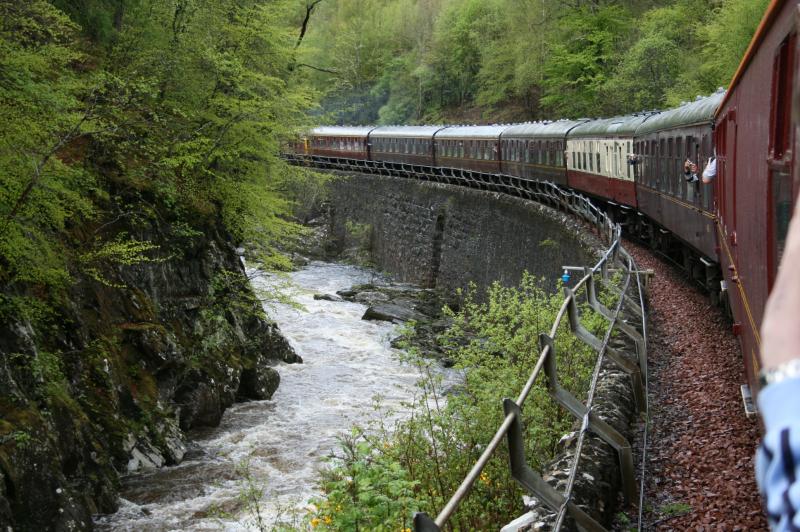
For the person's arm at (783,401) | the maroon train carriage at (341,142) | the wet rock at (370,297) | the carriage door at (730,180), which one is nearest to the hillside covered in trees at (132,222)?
the wet rock at (370,297)

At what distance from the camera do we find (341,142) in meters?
55.2

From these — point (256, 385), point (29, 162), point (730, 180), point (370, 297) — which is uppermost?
point (29, 162)

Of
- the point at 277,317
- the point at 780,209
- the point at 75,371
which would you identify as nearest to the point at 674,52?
the point at 277,317

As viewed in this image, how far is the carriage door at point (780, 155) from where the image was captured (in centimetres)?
415

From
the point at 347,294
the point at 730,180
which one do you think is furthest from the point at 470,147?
the point at 730,180

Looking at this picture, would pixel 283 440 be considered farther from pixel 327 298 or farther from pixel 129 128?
pixel 327 298

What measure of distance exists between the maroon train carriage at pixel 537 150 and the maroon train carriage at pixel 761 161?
22.9 meters

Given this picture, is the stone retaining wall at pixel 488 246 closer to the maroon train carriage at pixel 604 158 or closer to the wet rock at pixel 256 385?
the maroon train carriage at pixel 604 158

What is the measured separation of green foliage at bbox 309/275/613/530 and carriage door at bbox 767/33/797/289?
257cm

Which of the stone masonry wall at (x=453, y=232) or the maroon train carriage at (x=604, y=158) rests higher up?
the maroon train carriage at (x=604, y=158)

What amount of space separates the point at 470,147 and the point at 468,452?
112ft

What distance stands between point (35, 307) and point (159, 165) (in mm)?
6606

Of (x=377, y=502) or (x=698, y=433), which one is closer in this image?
(x=377, y=502)

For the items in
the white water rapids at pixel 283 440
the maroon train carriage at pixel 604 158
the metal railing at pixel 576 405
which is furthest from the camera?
the maroon train carriage at pixel 604 158
